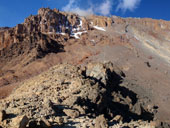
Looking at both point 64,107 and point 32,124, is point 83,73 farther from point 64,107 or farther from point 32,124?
point 32,124

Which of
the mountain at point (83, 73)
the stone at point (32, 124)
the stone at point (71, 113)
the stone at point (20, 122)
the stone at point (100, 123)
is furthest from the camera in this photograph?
the mountain at point (83, 73)

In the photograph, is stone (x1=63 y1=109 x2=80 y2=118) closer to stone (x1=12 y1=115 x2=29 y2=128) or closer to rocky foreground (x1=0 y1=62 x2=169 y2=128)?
rocky foreground (x1=0 y1=62 x2=169 y2=128)

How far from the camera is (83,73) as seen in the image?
14.8 meters

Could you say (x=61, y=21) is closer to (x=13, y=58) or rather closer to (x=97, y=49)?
(x=97, y=49)

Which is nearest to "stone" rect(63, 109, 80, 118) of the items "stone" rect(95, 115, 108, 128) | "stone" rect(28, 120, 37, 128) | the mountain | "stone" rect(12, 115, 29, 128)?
the mountain

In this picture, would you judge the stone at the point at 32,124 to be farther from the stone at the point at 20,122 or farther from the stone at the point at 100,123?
the stone at the point at 100,123

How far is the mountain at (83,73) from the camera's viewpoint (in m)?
7.49

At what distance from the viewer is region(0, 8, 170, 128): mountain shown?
7488mm

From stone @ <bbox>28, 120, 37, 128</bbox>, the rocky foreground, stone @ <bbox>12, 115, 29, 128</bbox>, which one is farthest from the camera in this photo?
the rocky foreground

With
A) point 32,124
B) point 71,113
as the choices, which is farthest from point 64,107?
point 32,124

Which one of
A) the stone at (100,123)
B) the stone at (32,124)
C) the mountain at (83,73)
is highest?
the mountain at (83,73)

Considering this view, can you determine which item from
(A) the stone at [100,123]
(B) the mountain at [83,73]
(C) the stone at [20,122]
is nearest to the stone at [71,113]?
(B) the mountain at [83,73]

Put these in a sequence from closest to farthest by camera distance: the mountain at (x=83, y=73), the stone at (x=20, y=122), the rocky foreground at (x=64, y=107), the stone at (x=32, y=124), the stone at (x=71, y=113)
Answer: the stone at (x=20, y=122) → the stone at (x=32, y=124) → the rocky foreground at (x=64, y=107) → the stone at (x=71, y=113) → the mountain at (x=83, y=73)

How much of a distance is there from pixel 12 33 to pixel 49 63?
14.8m
